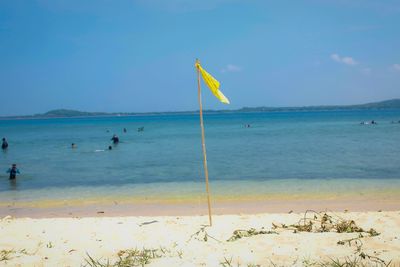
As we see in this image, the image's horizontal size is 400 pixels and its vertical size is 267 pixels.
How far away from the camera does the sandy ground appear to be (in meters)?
6.38

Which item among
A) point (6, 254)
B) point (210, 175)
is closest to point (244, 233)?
point (6, 254)

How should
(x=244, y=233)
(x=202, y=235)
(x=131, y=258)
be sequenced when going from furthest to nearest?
(x=202, y=235) → (x=244, y=233) → (x=131, y=258)

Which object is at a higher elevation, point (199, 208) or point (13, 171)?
point (13, 171)

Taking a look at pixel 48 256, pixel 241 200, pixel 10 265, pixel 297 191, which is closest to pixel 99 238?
pixel 48 256

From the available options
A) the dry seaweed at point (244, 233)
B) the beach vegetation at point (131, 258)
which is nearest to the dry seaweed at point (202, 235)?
the dry seaweed at point (244, 233)

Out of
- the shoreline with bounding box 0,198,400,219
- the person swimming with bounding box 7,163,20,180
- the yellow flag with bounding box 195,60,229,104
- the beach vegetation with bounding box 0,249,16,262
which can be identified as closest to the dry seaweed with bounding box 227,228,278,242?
the yellow flag with bounding box 195,60,229,104

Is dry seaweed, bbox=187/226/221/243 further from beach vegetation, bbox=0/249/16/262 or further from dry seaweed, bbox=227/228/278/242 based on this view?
beach vegetation, bbox=0/249/16/262

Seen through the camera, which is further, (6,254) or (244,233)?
(244,233)

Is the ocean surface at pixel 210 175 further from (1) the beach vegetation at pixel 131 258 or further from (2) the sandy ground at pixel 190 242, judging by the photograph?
(1) the beach vegetation at pixel 131 258

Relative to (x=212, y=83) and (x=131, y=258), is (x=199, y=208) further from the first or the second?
(x=131, y=258)

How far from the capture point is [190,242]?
7.63m

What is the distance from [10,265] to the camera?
21.2ft

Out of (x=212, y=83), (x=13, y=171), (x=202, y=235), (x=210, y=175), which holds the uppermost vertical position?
(x=212, y=83)

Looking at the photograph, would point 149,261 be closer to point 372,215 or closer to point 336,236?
point 336,236
